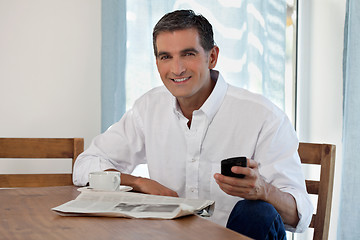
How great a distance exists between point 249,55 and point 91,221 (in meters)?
2.18

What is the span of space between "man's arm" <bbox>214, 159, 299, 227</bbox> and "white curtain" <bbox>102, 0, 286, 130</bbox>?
4.98ft

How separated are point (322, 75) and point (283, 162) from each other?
1.68m

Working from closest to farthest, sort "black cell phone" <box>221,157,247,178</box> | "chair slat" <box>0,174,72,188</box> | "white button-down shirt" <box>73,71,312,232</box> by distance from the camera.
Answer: "black cell phone" <box>221,157,247,178</box>, "white button-down shirt" <box>73,71,312,232</box>, "chair slat" <box>0,174,72,188</box>

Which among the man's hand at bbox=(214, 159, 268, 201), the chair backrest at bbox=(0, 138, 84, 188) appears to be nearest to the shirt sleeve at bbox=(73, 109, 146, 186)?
the chair backrest at bbox=(0, 138, 84, 188)

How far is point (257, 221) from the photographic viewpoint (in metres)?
0.93

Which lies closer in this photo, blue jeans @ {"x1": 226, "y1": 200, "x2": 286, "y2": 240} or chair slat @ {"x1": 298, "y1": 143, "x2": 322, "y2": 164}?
blue jeans @ {"x1": 226, "y1": 200, "x2": 286, "y2": 240}

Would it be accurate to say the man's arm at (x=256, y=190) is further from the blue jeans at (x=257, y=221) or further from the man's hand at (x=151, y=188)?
the man's hand at (x=151, y=188)

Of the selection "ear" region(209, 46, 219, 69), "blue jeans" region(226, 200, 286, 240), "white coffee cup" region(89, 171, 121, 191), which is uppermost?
"ear" region(209, 46, 219, 69)

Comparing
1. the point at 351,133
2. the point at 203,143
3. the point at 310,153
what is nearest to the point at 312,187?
the point at 310,153

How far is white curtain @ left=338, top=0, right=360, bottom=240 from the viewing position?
236 cm

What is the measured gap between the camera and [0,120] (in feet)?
8.00

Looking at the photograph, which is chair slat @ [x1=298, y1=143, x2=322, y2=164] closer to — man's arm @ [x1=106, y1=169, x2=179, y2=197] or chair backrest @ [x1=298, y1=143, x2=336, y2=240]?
chair backrest @ [x1=298, y1=143, x2=336, y2=240]

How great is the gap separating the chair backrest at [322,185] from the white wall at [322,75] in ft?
3.98

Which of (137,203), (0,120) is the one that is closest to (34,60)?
(0,120)
